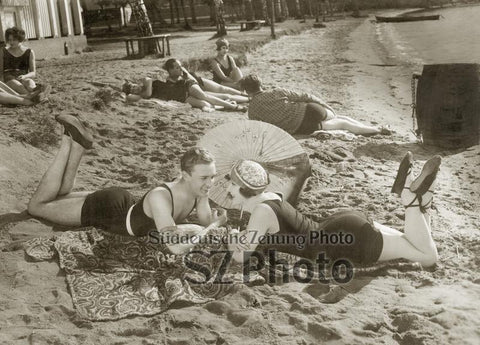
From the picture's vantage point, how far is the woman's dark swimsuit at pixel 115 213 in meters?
4.76

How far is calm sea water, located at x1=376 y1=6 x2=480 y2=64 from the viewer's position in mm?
20469

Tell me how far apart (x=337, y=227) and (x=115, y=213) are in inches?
67.0

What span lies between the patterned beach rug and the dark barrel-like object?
4.84m

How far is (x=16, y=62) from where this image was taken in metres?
9.23

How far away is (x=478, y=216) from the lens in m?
5.75

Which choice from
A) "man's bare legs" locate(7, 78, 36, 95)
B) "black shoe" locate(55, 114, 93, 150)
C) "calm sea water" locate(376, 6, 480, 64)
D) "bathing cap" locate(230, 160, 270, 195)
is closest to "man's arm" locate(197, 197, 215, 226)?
"bathing cap" locate(230, 160, 270, 195)

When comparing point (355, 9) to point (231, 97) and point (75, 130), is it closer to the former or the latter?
point (231, 97)

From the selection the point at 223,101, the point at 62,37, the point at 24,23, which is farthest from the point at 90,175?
the point at 62,37

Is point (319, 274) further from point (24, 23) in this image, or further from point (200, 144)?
point (24, 23)

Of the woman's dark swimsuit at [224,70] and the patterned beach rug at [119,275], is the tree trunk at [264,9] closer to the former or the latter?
the woman's dark swimsuit at [224,70]

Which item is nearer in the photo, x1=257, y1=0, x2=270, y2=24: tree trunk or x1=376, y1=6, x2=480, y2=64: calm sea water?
x1=376, y1=6, x2=480, y2=64: calm sea water

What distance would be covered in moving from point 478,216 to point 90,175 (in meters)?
3.77

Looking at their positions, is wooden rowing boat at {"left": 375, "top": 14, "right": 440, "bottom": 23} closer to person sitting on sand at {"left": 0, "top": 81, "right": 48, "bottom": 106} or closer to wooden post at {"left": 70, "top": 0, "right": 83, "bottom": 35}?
wooden post at {"left": 70, "top": 0, "right": 83, "bottom": 35}

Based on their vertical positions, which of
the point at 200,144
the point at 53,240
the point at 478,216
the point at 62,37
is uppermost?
the point at 62,37
